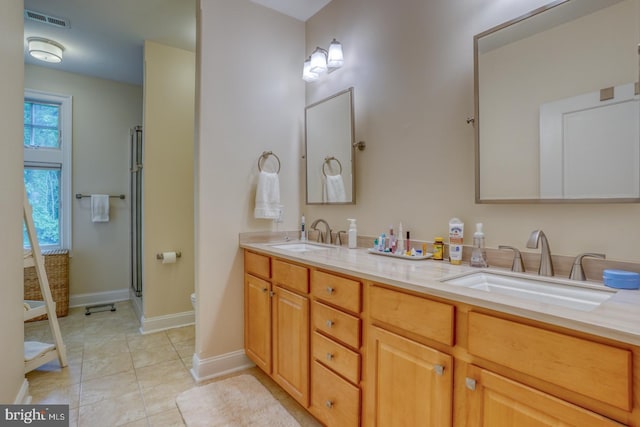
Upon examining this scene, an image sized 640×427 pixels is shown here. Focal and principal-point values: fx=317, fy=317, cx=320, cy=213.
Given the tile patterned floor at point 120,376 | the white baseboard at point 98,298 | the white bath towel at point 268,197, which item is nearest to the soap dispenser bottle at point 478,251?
the tile patterned floor at point 120,376

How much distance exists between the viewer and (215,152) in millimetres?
2232

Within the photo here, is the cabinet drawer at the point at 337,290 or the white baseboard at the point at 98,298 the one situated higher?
the cabinet drawer at the point at 337,290

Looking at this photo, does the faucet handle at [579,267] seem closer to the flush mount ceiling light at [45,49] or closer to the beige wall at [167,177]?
the beige wall at [167,177]

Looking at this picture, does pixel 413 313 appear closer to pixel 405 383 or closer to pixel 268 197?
pixel 405 383

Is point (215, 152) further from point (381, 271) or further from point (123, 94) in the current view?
point (123, 94)

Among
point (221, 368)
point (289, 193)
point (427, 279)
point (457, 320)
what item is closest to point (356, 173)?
point (289, 193)

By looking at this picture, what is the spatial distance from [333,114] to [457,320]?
171cm

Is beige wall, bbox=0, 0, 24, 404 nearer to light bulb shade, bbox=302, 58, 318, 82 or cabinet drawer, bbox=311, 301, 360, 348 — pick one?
cabinet drawer, bbox=311, 301, 360, 348

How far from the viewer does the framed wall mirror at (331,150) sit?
219 cm

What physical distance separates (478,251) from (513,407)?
710 mm

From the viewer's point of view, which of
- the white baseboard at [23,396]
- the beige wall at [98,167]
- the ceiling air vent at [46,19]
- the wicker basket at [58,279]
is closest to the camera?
the white baseboard at [23,396]

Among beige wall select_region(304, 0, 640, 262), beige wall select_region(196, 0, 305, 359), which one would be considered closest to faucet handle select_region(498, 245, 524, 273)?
beige wall select_region(304, 0, 640, 262)

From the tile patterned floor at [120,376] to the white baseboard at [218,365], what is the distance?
6 centimetres

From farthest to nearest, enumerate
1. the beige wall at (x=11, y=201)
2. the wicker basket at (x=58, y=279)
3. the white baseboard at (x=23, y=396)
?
1. the wicker basket at (x=58, y=279)
2. the white baseboard at (x=23, y=396)
3. the beige wall at (x=11, y=201)
